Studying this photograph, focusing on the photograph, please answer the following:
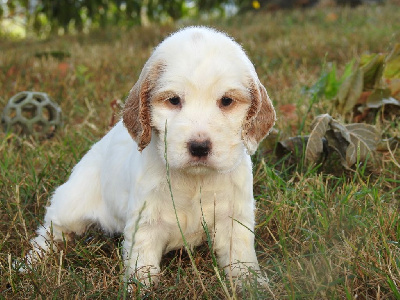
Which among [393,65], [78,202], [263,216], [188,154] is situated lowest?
[263,216]

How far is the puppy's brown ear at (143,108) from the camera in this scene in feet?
9.39

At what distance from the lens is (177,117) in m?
2.72

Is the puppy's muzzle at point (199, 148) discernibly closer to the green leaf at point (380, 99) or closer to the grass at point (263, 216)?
the grass at point (263, 216)

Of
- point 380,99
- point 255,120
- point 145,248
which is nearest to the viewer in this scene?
point 255,120

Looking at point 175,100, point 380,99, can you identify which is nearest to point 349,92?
point 380,99

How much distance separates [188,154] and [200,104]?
0.83ft

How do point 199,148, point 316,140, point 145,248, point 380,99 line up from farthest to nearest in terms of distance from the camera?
point 380,99 → point 316,140 → point 145,248 → point 199,148

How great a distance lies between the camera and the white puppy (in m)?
2.70

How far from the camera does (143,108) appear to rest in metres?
2.88

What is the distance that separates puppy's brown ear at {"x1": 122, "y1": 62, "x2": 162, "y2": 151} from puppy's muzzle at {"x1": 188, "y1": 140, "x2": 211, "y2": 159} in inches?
13.6

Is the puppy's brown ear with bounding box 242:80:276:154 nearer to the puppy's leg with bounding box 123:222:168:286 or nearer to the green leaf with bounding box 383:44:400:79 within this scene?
the puppy's leg with bounding box 123:222:168:286

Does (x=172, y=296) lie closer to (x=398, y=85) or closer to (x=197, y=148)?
(x=197, y=148)

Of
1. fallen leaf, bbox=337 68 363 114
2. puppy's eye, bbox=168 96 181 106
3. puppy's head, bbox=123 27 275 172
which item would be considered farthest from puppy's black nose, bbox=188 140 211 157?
fallen leaf, bbox=337 68 363 114

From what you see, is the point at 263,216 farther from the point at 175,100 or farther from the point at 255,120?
the point at 175,100
